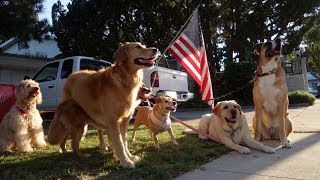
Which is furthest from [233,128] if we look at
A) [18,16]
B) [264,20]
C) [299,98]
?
[264,20]

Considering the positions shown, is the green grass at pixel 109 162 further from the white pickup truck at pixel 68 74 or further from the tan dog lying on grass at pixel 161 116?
the white pickup truck at pixel 68 74

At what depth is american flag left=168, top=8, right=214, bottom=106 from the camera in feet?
29.9

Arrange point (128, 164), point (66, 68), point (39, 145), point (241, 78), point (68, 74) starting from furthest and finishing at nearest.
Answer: point (241, 78)
point (66, 68)
point (68, 74)
point (39, 145)
point (128, 164)

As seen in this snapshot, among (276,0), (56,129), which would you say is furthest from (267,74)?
(276,0)

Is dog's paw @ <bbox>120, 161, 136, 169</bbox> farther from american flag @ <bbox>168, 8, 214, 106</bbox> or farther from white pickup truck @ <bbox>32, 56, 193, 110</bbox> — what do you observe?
white pickup truck @ <bbox>32, 56, 193, 110</bbox>

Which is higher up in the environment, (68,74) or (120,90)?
(68,74)

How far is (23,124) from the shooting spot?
718 centimetres

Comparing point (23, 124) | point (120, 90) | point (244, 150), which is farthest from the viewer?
point (23, 124)

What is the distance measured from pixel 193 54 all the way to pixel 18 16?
5715 mm

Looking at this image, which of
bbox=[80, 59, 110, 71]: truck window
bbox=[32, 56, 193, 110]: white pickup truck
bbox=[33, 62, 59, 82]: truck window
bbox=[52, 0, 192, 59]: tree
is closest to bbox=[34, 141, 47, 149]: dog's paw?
bbox=[32, 56, 193, 110]: white pickup truck

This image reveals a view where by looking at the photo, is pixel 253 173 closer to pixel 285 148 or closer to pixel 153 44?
pixel 285 148

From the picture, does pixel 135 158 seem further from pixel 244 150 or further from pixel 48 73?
pixel 48 73

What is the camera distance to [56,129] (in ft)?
20.1

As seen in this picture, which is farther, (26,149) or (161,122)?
(26,149)
